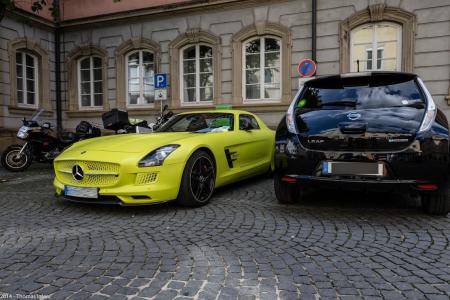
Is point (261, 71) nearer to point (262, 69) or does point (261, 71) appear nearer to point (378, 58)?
point (262, 69)

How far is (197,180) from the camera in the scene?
5039 millimetres

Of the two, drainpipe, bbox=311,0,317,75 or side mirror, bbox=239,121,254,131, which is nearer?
side mirror, bbox=239,121,254,131

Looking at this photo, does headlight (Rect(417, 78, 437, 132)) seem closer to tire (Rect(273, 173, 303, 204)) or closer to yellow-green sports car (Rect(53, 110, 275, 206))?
tire (Rect(273, 173, 303, 204))

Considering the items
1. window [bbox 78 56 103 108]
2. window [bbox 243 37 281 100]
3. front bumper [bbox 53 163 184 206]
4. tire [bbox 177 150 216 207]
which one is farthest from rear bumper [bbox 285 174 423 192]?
window [bbox 78 56 103 108]

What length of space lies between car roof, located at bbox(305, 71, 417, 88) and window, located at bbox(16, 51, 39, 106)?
42.8 feet

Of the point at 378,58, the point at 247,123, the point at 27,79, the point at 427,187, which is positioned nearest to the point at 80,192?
the point at 247,123

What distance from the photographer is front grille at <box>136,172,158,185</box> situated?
454cm

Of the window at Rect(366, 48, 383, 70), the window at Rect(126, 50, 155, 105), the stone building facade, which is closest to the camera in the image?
the stone building facade

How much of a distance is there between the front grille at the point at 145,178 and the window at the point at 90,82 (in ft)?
40.3

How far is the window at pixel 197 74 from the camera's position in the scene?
1434 centimetres

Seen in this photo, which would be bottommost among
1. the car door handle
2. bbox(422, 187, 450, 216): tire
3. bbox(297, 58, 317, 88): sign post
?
bbox(422, 187, 450, 216): tire

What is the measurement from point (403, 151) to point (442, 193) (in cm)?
69

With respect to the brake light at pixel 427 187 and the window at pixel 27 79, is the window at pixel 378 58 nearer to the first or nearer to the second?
the brake light at pixel 427 187

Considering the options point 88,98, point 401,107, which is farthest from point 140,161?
point 88,98
